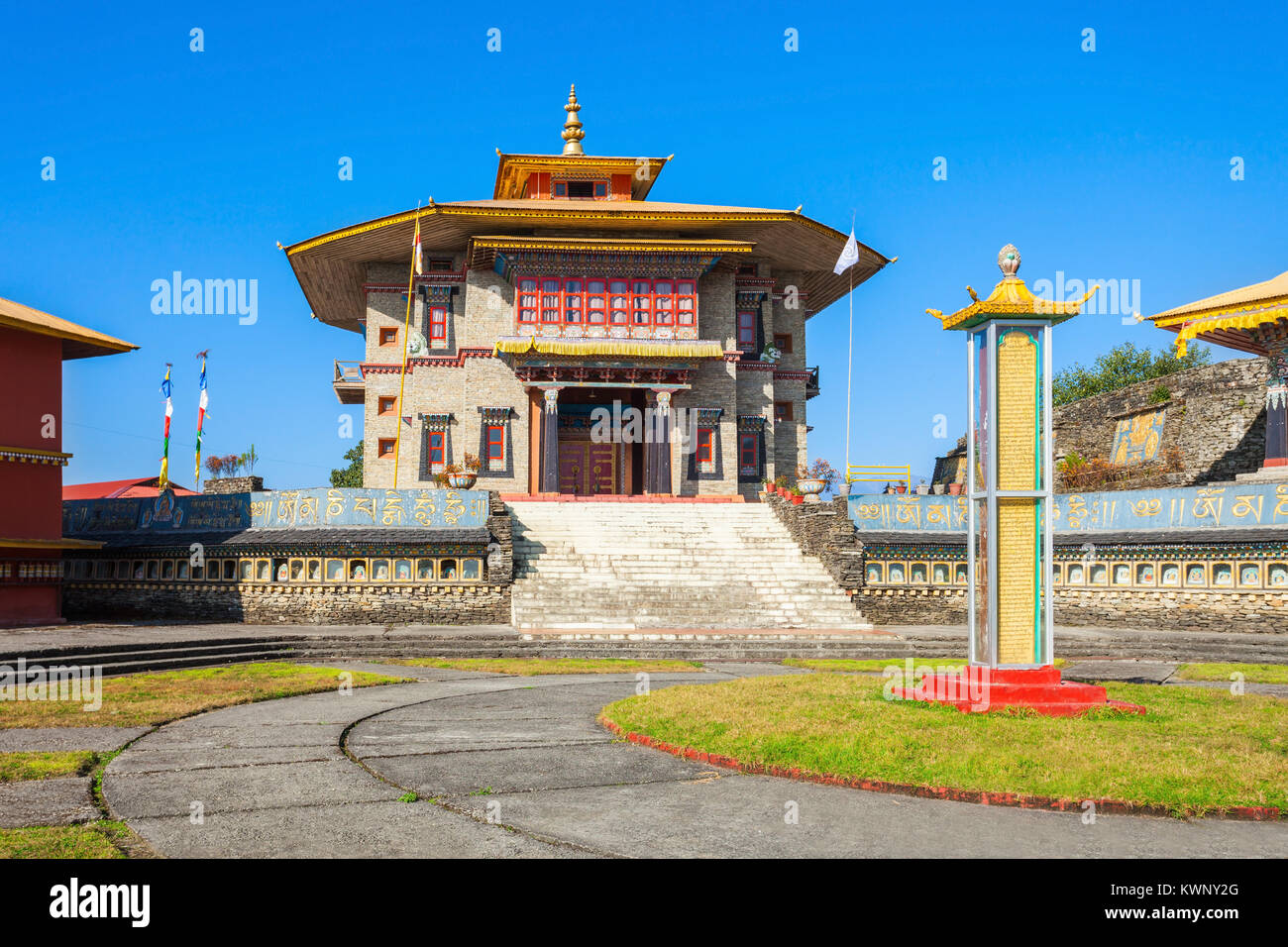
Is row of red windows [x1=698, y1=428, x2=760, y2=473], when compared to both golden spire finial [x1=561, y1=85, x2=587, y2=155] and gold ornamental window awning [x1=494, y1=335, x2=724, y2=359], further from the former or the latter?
golden spire finial [x1=561, y1=85, x2=587, y2=155]

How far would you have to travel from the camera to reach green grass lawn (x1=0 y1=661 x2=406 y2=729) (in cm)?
1009

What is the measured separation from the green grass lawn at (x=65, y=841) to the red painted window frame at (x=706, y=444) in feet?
90.3

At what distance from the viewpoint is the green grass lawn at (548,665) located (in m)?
15.6

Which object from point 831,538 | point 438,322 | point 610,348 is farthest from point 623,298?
point 831,538

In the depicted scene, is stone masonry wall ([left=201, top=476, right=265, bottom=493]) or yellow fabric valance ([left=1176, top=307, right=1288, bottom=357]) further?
stone masonry wall ([left=201, top=476, right=265, bottom=493])

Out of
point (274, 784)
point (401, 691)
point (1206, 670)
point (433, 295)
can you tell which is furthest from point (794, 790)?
point (433, 295)

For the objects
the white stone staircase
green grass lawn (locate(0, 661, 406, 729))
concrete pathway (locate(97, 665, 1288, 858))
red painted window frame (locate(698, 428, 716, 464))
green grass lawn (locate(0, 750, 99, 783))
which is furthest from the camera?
red painted window frame (locate(698, 428, 716, 464))

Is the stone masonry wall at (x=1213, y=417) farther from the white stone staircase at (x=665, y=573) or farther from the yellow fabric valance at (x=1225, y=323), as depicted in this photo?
the white stone staircase at (x=665, y=573)

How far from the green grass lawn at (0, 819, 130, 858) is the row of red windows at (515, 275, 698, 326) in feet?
89.1

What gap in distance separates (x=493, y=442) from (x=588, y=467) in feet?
12.9

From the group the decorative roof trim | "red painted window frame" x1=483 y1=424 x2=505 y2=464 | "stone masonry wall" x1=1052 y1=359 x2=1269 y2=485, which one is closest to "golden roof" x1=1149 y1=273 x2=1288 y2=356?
"stone masonry wall" x1=1052 y1=359 x2=1269 y2=485

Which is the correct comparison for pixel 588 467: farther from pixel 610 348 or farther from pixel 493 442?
pixel 610 348

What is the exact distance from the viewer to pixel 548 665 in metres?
16.2
